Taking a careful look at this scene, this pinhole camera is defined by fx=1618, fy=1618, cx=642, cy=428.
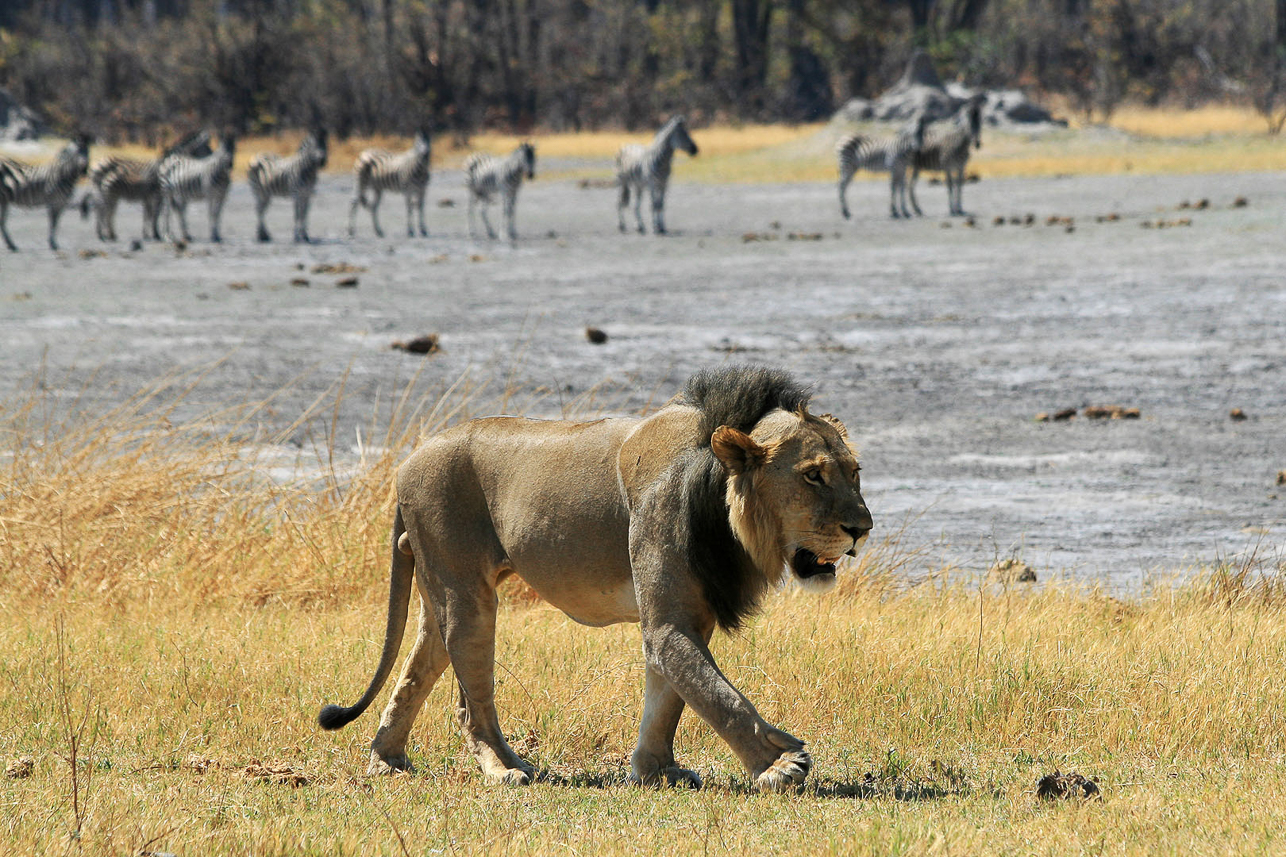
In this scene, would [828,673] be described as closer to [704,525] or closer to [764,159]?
[704,525]

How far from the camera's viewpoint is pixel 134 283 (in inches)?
818

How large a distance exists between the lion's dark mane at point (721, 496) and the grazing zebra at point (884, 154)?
2514 centimetres

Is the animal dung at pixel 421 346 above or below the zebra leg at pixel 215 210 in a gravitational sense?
below

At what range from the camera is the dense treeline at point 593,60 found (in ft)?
188

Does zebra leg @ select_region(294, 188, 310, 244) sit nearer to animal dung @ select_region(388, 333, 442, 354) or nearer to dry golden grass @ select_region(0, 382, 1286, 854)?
animal dung @ select_region(388, 333, 442, 354)

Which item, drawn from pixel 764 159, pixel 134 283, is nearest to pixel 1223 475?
pixel 134 283

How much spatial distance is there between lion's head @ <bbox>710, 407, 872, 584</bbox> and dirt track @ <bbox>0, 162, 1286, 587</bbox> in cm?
407

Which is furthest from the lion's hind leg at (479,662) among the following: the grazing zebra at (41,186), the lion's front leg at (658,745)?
the grazing zebra at (41,186)

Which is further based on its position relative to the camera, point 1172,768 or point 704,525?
point 1172,768

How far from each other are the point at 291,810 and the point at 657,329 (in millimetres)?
12057

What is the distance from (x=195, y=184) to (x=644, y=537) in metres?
24.6

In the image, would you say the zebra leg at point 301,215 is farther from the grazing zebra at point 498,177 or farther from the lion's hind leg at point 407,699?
the lion's hind leg at point 407,699

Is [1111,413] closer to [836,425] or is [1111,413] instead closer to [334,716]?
[836,425]

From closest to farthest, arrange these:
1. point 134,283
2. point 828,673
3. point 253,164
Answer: point 828,673, point 134,283, point 253,164
